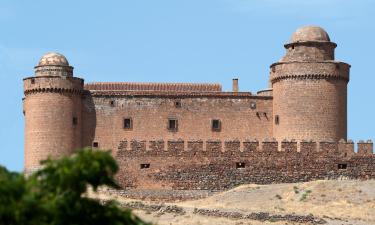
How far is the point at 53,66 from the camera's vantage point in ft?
201

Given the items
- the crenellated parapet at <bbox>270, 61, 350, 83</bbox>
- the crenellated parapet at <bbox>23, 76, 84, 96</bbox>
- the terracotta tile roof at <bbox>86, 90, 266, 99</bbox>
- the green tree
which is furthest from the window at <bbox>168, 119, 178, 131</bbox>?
the green tree

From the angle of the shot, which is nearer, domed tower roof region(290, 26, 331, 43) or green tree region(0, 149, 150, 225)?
green tree region(0, 149, 150, 225)

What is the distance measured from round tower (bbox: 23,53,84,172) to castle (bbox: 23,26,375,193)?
0.05 meters

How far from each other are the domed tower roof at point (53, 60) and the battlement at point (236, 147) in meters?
8.00

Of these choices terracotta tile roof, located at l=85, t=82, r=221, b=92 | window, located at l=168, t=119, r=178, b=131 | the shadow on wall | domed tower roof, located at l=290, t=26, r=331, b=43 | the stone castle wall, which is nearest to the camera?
the stone castle wall

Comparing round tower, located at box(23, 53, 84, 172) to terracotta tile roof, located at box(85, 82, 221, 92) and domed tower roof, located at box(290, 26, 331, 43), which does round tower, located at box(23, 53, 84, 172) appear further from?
domed tower roof, located at box(290, 26, 331, 43)

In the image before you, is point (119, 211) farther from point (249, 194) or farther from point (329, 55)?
point (329, 55)

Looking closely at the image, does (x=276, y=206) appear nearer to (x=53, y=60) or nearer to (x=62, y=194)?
(x=53, y=60)

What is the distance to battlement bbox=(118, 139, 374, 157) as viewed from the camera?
180ft

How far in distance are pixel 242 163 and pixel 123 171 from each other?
538 cm

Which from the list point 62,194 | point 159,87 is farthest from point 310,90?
point 62,194

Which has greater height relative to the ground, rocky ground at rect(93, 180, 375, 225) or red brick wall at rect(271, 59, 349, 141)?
red brick wall at rect(271, 59, 349, 141)

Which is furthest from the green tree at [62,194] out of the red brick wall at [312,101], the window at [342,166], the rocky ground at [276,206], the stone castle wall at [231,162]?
the red brick wall at [312,101]

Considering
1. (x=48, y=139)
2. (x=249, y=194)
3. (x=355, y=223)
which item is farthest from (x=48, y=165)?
(x=48, y=139)
